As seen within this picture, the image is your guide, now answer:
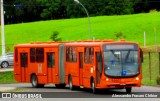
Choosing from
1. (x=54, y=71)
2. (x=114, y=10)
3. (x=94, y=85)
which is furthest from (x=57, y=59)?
(x=114, y=10)

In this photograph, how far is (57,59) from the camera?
3712cm

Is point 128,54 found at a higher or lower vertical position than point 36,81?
higher

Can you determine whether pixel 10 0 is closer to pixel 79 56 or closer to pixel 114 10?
pixel 114 10

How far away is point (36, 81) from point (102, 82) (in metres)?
9.46

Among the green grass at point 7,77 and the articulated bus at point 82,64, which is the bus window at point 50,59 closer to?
the articulated bus at point 82,64

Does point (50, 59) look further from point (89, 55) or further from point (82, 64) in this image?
point (89, 55)

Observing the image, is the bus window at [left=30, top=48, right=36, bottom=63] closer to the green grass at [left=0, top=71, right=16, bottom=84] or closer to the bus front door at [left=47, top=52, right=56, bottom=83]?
the bus front door at [left=47, top=52, right=56, bottom=83]

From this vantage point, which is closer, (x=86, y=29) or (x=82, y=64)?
(x=82, y=64)

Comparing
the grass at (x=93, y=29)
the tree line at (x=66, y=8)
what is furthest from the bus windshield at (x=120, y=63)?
the tree line at (x=66, y=8)

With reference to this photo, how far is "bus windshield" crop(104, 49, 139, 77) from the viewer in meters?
30.9

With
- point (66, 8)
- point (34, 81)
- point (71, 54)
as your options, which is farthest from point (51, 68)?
point (66, 8)

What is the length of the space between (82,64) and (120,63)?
3.40 m

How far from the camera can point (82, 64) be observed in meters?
33.9

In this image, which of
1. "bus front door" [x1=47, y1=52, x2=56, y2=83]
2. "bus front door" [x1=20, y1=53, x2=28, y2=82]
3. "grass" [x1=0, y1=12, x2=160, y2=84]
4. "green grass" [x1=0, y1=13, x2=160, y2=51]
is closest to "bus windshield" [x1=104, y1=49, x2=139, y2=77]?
"bus front door" [x1=47, y1=52, x2=56, y2=83]
